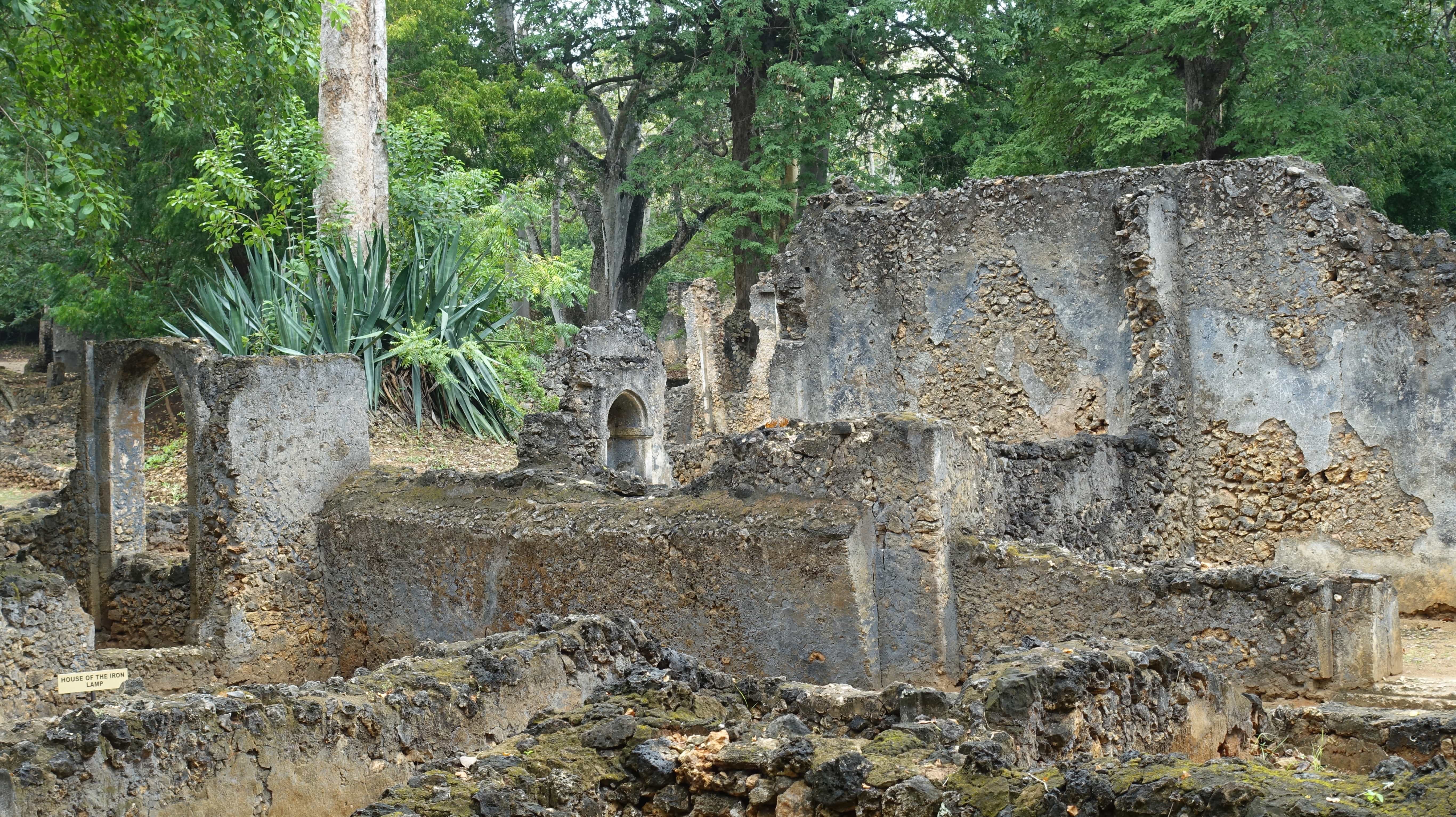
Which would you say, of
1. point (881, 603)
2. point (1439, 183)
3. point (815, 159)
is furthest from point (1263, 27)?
point (881, 603)

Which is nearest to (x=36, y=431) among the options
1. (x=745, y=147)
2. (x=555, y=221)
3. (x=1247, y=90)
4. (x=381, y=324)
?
(x=381, y=324)

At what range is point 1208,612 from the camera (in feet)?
25.4

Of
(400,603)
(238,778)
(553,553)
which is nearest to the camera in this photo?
(238,778)

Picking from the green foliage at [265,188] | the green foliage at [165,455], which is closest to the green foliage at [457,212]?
the green foliage at [265,188]

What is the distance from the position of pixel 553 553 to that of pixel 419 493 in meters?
1.47

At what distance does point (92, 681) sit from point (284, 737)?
92.5 inches

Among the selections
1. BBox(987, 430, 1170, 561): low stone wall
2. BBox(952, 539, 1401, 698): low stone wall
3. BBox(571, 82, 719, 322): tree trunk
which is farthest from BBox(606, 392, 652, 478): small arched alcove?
BBox(571, 82, 719, 322): tree trunk

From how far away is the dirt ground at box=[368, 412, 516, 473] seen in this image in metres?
13.2

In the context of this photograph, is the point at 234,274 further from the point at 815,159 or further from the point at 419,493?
the point at 815,159

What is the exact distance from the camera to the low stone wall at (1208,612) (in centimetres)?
757

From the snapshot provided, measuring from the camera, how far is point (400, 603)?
376 inches

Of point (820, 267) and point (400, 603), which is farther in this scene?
point (820, 267)

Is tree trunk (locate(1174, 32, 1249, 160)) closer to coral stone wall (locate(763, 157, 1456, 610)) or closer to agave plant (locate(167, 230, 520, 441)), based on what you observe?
coral stone wall (locate(763, 157, 1456, 610))

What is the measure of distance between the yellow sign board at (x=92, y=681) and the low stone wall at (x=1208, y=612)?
15.2ft
